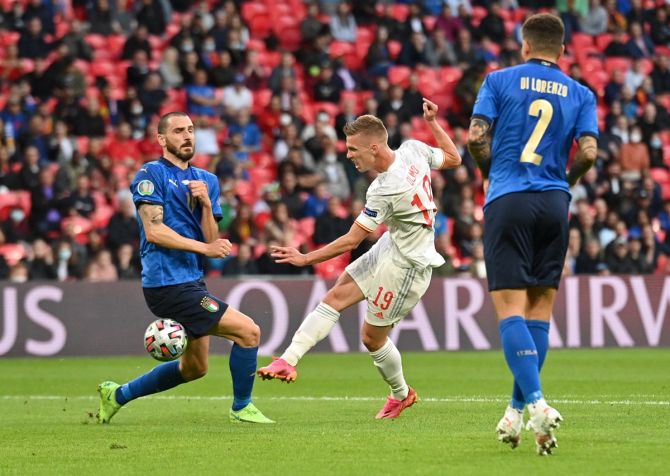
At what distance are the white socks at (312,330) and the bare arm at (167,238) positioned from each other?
88 cm

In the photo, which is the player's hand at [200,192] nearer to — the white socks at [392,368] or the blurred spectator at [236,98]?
the white socks at [392,368]

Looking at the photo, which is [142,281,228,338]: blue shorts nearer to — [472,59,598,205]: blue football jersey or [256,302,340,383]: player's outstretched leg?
[256,302,340,383]: player's outstretched leg

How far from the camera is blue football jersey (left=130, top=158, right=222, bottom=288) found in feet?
30.2

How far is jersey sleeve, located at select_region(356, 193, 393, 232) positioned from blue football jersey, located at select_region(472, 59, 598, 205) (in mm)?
1748

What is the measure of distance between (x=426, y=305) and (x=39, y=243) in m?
5.28

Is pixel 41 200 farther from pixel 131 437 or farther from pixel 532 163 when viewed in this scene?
pixel 532 163

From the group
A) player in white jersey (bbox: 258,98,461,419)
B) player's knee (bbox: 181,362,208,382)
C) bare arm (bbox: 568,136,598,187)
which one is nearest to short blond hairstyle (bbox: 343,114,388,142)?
player in white jersey (bbox: 258,98,461,419)

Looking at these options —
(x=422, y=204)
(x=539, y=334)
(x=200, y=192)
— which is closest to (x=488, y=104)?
(x=539, y=334)

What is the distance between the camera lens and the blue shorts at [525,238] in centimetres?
722

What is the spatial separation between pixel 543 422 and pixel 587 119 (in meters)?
1.76

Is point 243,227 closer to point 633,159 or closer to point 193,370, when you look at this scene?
point 633,159

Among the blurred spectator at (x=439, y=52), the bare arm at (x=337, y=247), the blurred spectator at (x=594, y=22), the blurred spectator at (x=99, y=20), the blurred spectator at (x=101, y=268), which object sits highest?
the blurred spectator at (x=99, y=20)

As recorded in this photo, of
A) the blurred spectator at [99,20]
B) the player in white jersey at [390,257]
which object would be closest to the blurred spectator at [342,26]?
the blurred spectator at [99,20]

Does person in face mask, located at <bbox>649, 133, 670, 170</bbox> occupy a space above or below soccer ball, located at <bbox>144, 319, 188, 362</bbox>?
below
